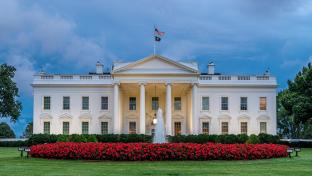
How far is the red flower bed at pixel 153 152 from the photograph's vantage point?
23031 mm

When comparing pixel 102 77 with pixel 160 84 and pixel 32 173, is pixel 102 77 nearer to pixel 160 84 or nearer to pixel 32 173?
pixel 160 84

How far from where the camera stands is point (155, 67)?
52.7 meters

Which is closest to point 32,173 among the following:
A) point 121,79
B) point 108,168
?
point 108,168

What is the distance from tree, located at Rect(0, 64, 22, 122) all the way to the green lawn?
3307 cm

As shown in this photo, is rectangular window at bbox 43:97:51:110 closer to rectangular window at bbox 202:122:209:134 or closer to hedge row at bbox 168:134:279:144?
hedge row at bbox 168:134:279:144

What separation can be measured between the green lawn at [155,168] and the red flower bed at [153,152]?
858 mm

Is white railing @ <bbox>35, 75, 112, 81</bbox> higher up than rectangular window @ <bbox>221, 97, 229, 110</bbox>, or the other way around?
white railing @ <bbox>35, 75, 112, 81</bbox>

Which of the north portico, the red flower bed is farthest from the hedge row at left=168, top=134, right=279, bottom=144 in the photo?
the red flower bed

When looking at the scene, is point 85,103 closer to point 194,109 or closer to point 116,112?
point 116,112

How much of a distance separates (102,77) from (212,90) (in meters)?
12.1

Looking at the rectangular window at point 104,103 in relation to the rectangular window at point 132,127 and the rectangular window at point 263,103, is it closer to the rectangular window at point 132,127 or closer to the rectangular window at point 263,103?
the rectangular window at point 132,127

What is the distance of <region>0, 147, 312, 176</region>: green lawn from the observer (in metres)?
17.9

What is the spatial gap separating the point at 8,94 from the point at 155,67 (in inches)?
626

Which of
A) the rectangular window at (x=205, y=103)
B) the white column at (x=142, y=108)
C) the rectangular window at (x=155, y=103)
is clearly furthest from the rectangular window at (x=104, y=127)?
the rectangular window at (x=205, y=103)
